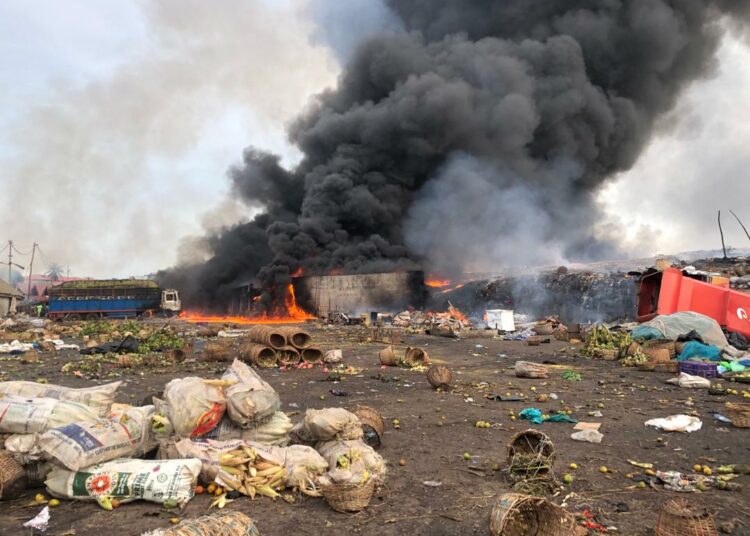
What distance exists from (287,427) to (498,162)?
128ft

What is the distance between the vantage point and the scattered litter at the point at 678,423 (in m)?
6.21

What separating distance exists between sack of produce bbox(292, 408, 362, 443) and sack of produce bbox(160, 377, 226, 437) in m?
0.87

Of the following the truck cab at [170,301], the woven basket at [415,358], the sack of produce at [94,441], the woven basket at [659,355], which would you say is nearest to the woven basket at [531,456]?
the sack of produce at [94,441]

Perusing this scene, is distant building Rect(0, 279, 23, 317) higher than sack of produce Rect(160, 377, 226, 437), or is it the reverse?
sack of produce Rect(160, 377, 226, 437)

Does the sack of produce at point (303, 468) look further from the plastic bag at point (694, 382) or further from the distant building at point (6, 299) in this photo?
the distant building at point (6, 299)

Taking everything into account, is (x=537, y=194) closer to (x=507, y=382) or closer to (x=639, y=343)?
(x=639, y=343)

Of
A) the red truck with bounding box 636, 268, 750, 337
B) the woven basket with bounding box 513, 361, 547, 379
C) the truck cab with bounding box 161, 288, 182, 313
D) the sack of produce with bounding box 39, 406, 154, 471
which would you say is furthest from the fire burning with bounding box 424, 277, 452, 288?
the sack of produce with bounding box 39, 406, 154, 471

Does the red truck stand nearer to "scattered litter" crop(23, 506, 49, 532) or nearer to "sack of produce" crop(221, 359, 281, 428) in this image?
"sack of produce" crop(221, 359, 281, 428)

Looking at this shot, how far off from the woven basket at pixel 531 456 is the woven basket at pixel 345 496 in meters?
1.51

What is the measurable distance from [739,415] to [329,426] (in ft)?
17.9

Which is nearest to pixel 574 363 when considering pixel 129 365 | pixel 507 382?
pixel 507 382

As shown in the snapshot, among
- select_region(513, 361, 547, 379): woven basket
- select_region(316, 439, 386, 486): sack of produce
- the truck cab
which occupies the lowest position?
the truck cab

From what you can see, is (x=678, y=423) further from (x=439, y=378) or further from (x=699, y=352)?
(x=699, y=352)

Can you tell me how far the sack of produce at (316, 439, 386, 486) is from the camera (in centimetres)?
402
